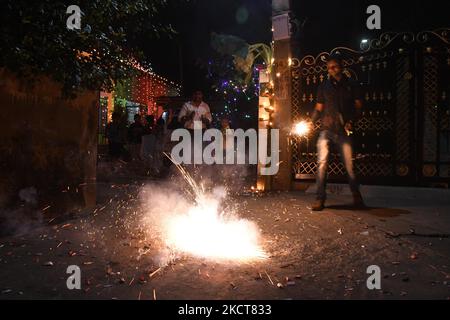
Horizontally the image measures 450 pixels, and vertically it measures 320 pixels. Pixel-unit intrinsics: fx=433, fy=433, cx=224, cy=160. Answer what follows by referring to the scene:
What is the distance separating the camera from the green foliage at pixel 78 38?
442 cm

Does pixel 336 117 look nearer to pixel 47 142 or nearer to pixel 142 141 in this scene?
pixel 47 142

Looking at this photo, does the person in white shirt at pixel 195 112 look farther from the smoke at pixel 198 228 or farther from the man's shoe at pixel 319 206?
the man's shoe at pixel 319 206

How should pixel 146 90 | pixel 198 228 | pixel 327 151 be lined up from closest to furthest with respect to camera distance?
pixel 198 228
pixel 327 151
pixel 146 90

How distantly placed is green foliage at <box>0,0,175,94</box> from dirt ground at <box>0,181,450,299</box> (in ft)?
6.13

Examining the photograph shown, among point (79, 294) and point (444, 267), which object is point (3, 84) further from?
point (444, 267)

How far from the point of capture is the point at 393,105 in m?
8.64

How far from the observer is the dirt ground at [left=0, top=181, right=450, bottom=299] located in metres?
3.24

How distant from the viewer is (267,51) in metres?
10.8

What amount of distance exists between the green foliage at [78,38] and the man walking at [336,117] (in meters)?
2.57

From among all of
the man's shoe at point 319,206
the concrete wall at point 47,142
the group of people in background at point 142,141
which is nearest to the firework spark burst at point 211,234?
the man's shoe at point 319,206

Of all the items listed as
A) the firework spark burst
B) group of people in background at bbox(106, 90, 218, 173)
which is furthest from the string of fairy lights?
the firework spark burst

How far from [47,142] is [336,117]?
4153 mm

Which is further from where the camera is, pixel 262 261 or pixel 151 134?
pixel 151 134

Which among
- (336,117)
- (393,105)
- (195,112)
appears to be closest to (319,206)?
(336,117)
